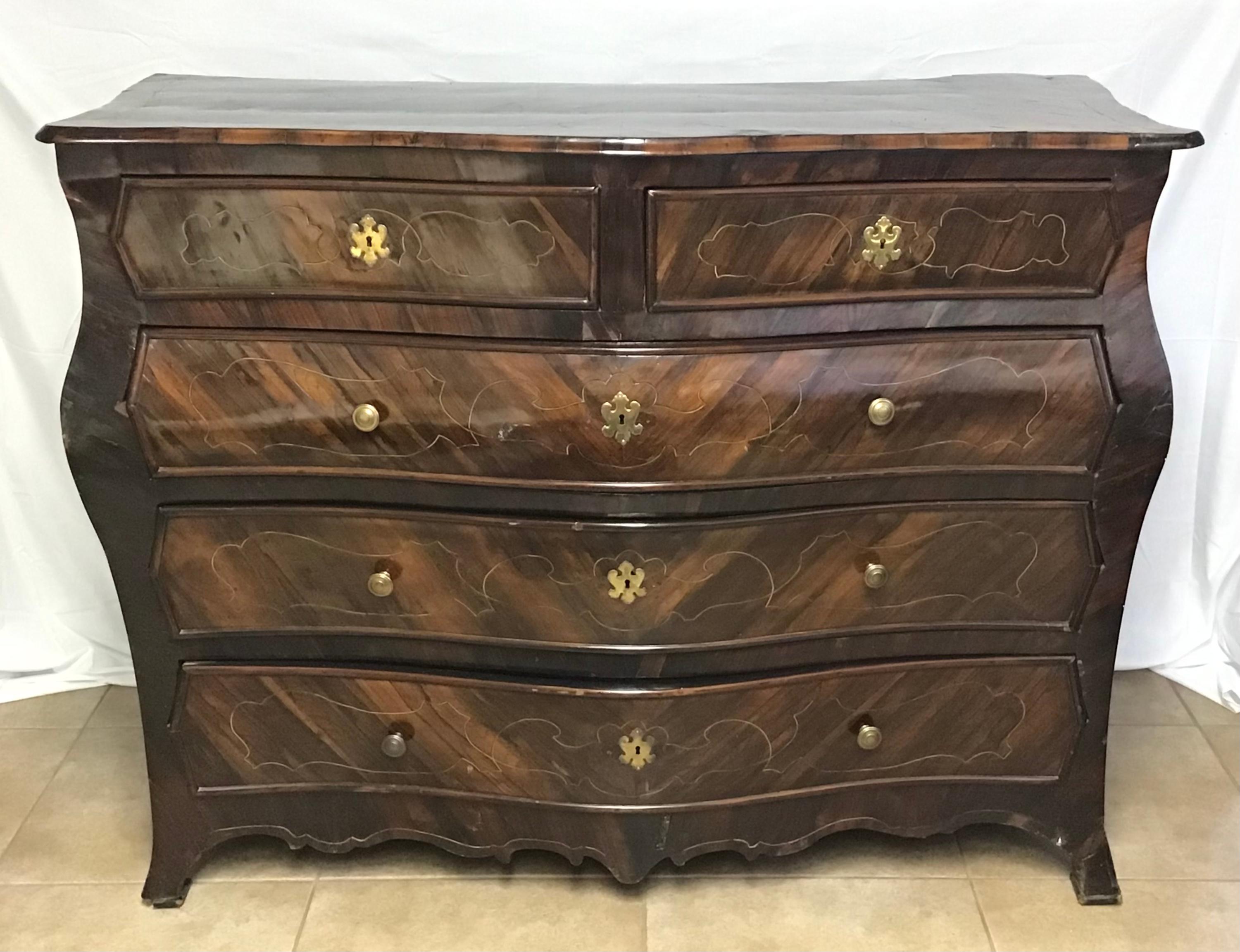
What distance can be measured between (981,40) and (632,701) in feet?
3.99

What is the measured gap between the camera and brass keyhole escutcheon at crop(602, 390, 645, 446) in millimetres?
1379

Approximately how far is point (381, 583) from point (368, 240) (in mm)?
436

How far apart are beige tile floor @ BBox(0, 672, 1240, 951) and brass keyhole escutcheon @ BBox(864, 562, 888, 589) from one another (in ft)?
1.79

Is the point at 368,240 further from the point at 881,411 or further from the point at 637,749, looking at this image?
the point at 637,749

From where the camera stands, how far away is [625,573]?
4.82 ft

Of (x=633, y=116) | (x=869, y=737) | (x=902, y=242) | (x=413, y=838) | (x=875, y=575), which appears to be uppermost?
(x=633, y=116)

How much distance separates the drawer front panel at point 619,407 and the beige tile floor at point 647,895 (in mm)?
693

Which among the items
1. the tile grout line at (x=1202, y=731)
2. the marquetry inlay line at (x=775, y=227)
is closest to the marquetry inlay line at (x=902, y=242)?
the marquetry inlay line at (x=775, y=227)

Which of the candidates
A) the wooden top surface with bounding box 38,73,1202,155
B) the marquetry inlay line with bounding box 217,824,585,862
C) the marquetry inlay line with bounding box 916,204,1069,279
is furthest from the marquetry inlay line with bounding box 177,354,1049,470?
the marquetry inlay line with bounding box 217,824,585,862

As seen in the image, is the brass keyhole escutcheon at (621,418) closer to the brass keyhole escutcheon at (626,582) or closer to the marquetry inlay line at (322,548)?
the brass keyhole escutcheon at (626,582)

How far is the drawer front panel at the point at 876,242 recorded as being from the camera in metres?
1.32

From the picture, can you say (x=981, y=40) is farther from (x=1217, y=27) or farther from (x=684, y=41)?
(x=684, y=41)

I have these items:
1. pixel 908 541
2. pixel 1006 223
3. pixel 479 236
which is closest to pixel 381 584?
pixel 479 236

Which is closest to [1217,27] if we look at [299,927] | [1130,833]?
[1130,833]
